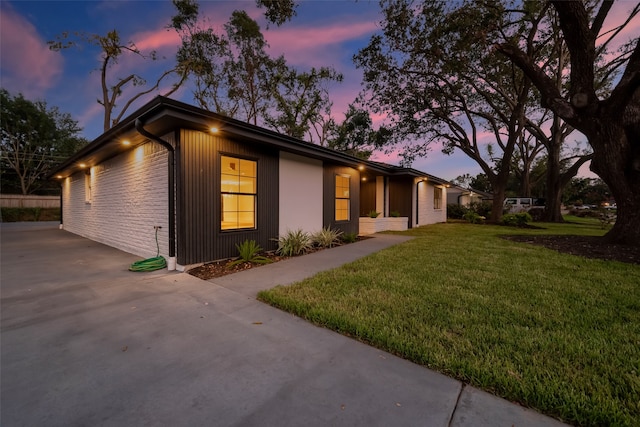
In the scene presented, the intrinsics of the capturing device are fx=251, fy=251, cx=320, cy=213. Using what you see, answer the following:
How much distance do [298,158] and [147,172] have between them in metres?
3.58

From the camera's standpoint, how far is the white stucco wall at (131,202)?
5.08 m

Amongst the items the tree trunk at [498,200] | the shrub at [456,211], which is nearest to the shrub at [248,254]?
the tree trunk at [498,200]

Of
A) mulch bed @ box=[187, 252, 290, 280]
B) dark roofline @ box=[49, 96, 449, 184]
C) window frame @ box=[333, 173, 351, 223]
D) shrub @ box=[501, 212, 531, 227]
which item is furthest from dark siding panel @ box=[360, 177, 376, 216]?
mulch bed @ box=[187, 252, 290, 280]

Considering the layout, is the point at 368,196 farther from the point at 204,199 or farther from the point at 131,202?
the point at 131,202

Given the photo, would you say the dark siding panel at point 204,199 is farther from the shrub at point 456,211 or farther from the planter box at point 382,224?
the shrub at point 456,211

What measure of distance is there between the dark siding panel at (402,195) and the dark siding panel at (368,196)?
1492 mm

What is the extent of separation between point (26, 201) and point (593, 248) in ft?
101

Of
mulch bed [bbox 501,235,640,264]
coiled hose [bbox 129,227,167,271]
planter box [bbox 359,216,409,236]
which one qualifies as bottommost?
coiled hose [bbox 129,227,167,271]

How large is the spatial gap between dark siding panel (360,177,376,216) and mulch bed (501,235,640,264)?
19.3 ft

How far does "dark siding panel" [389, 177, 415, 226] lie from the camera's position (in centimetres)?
1262

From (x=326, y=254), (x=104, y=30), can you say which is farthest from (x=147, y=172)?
(x=104, y=30)

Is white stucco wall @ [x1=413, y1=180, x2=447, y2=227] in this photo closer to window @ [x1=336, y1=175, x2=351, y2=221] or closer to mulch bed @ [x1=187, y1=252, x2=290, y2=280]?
window @ [x1=336, y1=175, x2=351, y2=221]

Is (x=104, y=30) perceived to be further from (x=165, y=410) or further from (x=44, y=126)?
(x=44, y=126)

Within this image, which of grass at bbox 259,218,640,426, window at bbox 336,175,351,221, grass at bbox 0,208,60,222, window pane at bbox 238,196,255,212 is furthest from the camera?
grass at bbox 0,208,60,222
